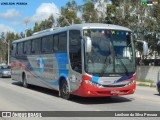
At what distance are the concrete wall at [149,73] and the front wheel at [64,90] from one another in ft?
59.1

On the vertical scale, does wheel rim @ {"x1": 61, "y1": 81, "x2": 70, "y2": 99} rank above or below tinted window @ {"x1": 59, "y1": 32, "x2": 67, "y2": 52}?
below

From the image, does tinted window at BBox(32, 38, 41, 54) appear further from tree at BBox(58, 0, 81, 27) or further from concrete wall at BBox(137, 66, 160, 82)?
tree at BBox(58, 0, 81, 27)

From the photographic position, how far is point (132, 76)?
14148mm

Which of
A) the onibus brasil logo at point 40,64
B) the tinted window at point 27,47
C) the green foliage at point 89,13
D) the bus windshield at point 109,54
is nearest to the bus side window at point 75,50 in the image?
the bus windshield at point 109,54

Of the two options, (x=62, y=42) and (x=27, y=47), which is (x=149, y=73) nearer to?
(x=27, y=47)

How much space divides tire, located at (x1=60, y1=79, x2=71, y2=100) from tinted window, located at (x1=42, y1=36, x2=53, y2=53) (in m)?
2.14

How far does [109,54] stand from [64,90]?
3.09m

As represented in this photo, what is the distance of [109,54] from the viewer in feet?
45.4

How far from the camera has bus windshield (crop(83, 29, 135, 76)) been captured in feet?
44.6

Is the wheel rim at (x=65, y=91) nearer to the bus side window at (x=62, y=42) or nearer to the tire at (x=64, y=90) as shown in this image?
the tire at (x=64, y=90)

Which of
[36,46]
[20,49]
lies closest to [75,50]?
[36,46]

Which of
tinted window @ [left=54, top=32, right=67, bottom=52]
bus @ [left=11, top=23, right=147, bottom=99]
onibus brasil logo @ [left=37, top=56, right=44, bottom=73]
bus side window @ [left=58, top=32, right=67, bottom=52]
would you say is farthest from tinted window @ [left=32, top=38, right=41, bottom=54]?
bus side window @ [left=58, top=32, right=67, bottom=52]

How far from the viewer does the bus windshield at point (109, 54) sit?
535 inches

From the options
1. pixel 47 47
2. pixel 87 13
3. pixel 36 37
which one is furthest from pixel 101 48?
pixel 87 13
